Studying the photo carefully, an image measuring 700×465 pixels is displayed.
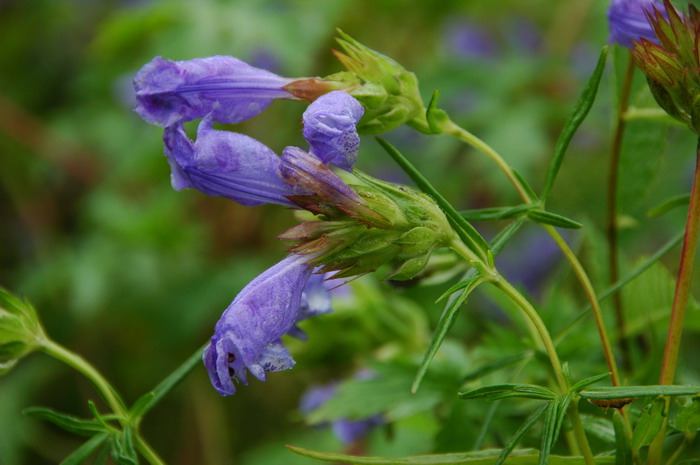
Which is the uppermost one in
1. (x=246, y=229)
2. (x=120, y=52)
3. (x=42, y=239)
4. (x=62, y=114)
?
(x=120, y=52)

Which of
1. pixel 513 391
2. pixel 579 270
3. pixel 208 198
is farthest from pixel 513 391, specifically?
A: pixel 208 198

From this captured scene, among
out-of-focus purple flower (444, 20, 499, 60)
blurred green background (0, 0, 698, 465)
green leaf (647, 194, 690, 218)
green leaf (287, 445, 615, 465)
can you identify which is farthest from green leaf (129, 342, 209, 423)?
out-of-focus purple flower (444, 20, 499, 60)

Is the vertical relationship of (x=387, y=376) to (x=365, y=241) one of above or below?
below

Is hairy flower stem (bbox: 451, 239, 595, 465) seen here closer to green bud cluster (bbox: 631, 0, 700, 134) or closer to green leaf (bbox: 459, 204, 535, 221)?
green leaf (bbox: 459, 204, 535, 221)

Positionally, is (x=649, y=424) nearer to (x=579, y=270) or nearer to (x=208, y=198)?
(x=579, y=270)

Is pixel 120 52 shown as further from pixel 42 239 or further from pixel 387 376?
pixel 387 376

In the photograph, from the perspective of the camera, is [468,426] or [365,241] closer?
[365,241]

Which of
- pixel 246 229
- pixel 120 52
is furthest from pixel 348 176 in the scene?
pixel 120 52

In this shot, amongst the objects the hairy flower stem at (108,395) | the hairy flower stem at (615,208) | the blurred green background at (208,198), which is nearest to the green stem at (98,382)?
the hairy flower stem at (108,395)

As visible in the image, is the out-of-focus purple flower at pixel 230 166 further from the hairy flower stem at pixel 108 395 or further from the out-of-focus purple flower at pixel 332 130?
the hairy flower stem at pixel 108 395
